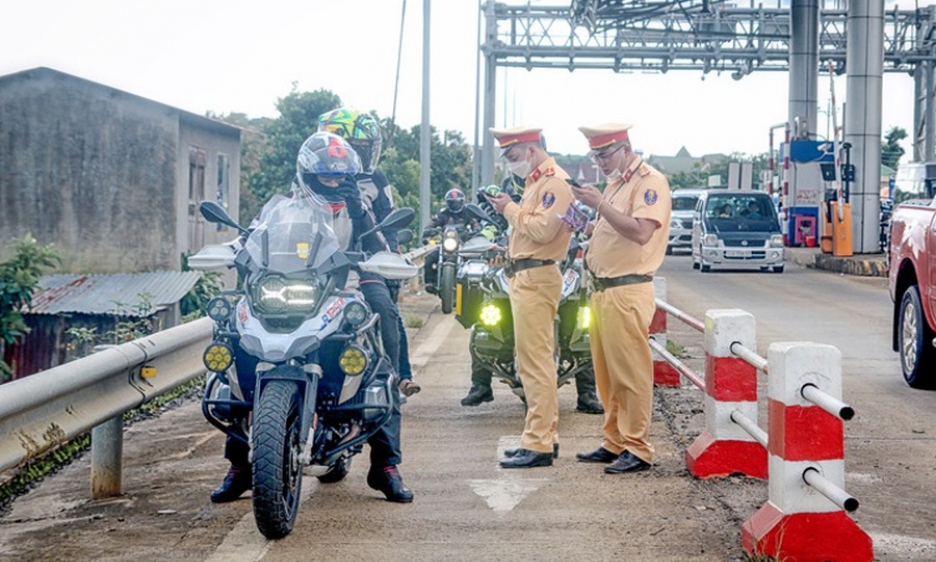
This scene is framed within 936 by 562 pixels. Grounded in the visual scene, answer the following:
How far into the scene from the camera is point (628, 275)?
26.4 ft

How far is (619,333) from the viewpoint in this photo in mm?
8008

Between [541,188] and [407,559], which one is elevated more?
[541,188]

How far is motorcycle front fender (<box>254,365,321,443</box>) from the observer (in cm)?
624

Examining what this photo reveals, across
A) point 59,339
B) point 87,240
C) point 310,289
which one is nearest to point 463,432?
point 310,289

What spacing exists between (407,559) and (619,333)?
240 centimetres

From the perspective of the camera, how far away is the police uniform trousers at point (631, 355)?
26.2ft

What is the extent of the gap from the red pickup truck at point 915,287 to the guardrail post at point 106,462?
21.8 ft

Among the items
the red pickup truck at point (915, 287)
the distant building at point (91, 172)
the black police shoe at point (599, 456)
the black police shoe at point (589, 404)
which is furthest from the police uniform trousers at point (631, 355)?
the distant building at point (91, 172)

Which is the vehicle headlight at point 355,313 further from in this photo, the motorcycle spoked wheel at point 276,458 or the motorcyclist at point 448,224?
the motorcyclist at point 448,224

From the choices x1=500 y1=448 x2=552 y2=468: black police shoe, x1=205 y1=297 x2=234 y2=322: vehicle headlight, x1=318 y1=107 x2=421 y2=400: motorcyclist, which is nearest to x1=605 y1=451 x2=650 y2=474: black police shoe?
x1=500 y1=448 x2=552 y2=468: black police shoe

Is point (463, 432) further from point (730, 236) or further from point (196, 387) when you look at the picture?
point (730, 236)

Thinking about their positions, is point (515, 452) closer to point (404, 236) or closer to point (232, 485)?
point (404, 236)

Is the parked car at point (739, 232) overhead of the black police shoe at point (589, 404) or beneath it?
overhead

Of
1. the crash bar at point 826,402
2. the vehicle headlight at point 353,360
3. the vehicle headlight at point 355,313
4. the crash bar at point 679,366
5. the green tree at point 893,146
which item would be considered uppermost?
the green tree at point 893,146
